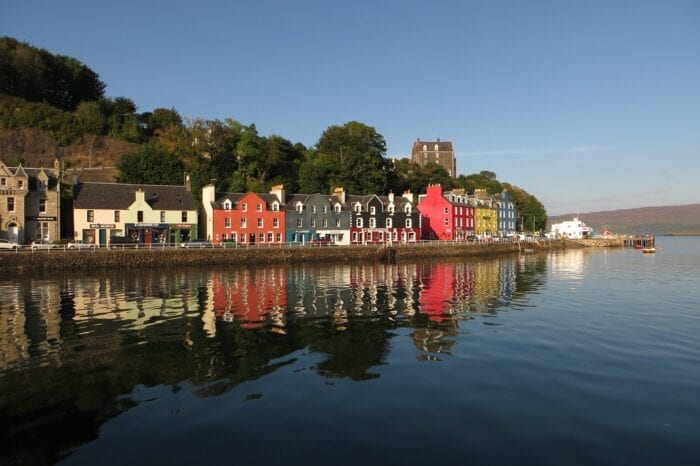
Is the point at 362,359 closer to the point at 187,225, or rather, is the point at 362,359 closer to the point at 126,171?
the point at 187,225

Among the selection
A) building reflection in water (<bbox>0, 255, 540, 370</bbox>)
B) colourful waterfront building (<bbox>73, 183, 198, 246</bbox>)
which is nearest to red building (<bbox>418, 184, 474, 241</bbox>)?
colourful waterfront building (<bbox>73, 183, 198, 246</bbox>)

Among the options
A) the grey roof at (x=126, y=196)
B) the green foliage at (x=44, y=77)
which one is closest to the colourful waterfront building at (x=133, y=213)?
the grey roof at (x=126, y=196)

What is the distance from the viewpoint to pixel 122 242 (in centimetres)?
5956

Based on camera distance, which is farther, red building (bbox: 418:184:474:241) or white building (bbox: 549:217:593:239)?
white building (bbox: 549:217:593:239)

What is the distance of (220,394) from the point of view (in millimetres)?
12703

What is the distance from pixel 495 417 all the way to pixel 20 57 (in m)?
122

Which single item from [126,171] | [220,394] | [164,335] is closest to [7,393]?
[220,394]

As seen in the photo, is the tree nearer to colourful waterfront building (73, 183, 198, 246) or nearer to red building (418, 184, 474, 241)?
red building (418, 184, 474, 241)

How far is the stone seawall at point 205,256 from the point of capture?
4725cm

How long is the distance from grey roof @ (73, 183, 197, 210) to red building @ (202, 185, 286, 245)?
301 cm

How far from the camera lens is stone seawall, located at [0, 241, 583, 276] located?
47250 millimetres

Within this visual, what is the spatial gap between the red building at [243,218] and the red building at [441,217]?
32.5m

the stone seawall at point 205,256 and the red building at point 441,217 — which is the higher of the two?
the red building at point 441,217

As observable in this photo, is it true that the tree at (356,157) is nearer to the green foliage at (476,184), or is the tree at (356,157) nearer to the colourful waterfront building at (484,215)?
the colourful waterfront building at (484,215)
